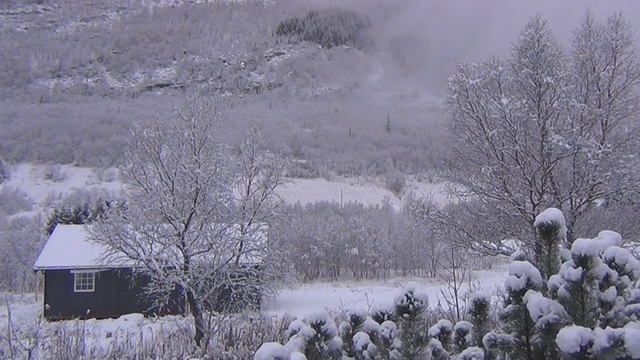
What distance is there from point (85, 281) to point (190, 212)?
1246cm

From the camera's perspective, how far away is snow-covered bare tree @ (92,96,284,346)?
61.6 feet

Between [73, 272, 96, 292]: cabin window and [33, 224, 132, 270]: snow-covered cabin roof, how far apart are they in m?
0.65

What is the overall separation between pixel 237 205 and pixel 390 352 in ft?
60.7

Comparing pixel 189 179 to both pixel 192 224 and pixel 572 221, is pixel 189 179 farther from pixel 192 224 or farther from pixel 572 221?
pixel 572 221

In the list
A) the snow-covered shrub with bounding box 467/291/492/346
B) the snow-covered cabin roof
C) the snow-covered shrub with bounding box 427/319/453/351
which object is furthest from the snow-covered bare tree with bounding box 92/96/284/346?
the snow-covered shrub with bounding box 467/291/492/346

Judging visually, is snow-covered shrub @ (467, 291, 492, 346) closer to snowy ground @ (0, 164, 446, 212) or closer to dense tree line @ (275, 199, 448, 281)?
dense tree line @ (275, 199, 448, 281)

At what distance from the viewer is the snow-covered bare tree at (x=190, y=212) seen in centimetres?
1878

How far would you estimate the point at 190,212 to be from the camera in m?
19.0

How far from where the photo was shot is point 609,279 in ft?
9.19

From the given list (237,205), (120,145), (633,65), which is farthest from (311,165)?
(633,65)

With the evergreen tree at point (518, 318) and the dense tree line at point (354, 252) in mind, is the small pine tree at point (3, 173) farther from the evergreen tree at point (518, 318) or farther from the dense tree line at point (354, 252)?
the evergreen tree at point (518, 318)

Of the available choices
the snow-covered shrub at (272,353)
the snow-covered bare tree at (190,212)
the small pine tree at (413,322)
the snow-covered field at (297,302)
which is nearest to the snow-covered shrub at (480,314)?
the small pine tree at (413,322)

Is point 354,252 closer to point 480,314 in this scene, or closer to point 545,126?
point 545,126

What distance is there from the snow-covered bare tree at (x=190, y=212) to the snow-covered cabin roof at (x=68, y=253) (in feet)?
22.5
